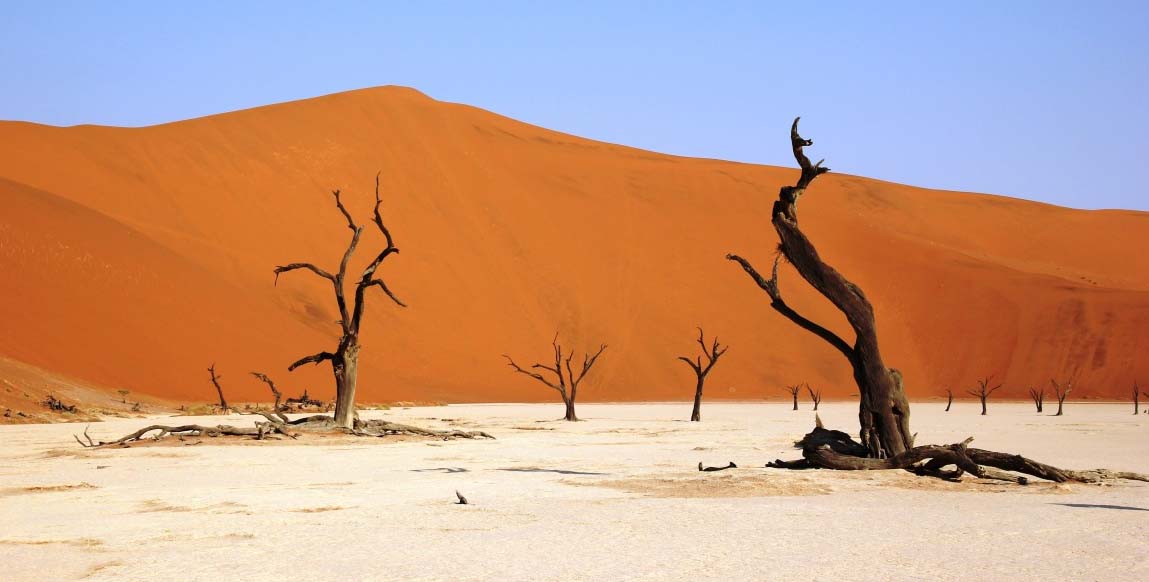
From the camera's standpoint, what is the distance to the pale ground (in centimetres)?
884

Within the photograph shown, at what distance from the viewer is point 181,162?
69.4 meters

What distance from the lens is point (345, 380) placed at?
936 inches

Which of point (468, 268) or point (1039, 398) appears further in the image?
point (468, 268)

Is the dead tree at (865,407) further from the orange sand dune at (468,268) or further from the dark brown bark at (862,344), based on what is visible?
the orange sand dune at (468,268)

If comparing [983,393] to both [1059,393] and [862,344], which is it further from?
[862,344]

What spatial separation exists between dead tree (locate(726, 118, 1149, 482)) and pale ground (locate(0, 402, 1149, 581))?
335 mm

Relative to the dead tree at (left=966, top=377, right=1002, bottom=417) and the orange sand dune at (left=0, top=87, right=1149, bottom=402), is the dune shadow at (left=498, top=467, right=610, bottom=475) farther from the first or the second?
the dead tree at (left=966, top=377, right=1002, bottom=417)

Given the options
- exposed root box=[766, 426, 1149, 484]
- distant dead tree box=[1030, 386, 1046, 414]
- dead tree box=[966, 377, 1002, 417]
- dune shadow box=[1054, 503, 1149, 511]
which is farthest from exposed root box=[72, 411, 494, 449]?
distant dead tree box=[1030, 386, 1046, 414]

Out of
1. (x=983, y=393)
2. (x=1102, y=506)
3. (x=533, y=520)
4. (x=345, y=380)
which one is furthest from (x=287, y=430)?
(x=983, y=393)

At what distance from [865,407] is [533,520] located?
5.73 metres

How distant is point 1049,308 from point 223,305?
50540 millimetres

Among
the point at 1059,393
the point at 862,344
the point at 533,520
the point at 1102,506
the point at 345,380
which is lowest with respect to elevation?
the point at 533,520

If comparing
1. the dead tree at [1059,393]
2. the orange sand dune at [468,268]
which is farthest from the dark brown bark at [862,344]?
the orange sand dune at [468,268]

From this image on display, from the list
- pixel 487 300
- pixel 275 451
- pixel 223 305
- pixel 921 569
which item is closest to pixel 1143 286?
pixel 487 300
